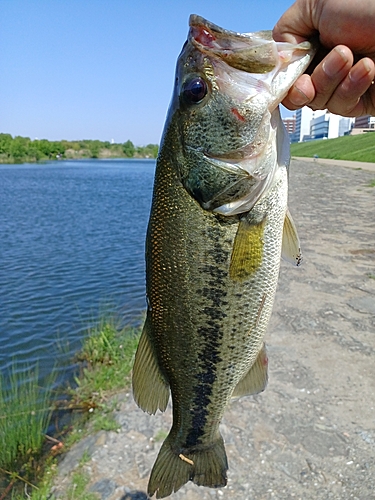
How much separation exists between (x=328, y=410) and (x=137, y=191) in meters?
31.8

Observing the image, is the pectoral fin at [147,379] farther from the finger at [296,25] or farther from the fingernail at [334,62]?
the finger at [296,25]

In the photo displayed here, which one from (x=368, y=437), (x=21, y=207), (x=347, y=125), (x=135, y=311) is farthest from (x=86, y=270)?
(x=347, y=125)

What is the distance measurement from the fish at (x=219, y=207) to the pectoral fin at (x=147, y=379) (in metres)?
0.02

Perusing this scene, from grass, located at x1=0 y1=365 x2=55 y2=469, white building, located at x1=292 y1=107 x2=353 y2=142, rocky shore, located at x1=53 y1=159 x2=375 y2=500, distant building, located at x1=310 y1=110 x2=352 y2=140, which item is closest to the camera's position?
rocky shore, located at x1=53 y1=159 x2=375 y2=500

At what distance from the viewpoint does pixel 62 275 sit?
1257 cm

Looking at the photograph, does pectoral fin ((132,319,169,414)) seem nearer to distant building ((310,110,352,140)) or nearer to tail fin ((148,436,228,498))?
tail fin ((148,436,228,498))

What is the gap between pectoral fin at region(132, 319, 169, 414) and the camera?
8.11 ft

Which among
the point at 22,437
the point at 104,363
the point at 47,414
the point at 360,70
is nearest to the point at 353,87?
the point at 360,70

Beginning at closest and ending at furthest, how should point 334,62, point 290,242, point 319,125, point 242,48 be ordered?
point 242,48
point 334,62
point 290,242
point 319,125

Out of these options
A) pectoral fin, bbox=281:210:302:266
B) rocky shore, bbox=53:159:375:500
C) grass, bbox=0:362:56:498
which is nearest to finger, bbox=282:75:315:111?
pectoral fin, bbox=281:210:302:266

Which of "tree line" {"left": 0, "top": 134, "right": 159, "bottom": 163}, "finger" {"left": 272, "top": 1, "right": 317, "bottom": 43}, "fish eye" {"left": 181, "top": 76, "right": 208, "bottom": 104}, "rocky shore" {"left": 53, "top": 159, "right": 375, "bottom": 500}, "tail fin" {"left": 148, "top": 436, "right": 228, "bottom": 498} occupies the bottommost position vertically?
"rocky shore" {"left": 53, "top": 159, "right": 375, "bottom": 500}

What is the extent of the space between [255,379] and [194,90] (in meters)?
1.57

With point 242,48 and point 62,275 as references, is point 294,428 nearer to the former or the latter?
point 242,48

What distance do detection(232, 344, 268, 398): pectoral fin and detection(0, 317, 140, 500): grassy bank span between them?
7.20 ft
